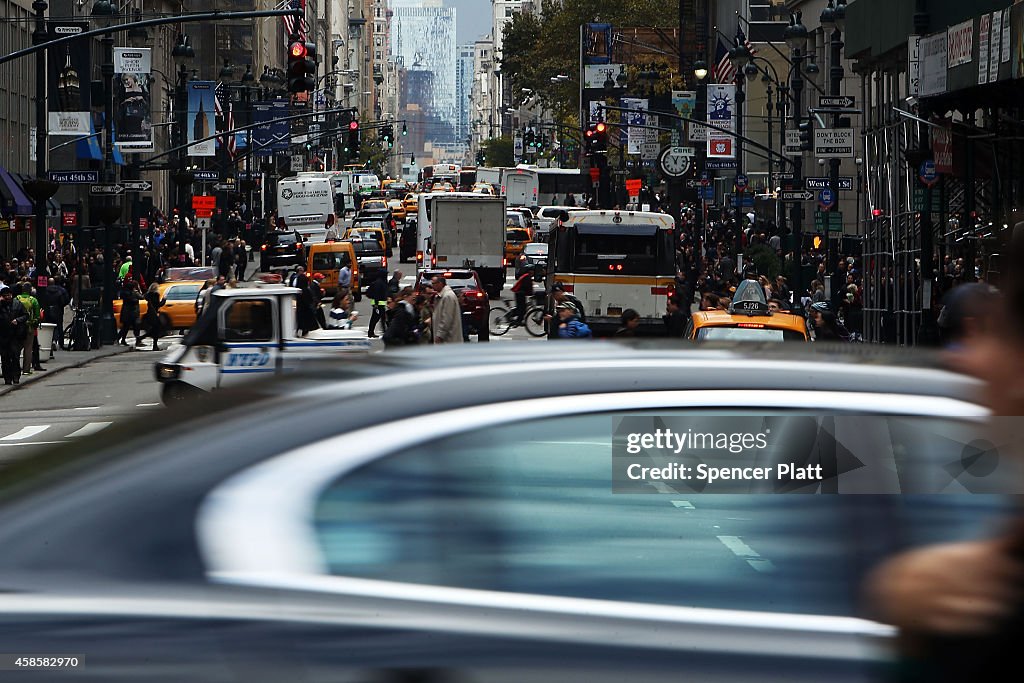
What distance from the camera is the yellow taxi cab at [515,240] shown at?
A: 2653 inches

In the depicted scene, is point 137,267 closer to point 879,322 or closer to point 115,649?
point 879,322

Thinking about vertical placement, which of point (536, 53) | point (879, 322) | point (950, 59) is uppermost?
point (536, 53)

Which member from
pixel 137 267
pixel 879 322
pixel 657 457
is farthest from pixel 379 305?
pixel 657 457

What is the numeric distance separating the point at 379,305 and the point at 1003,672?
3790cm

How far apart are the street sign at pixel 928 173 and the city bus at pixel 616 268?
774 cm

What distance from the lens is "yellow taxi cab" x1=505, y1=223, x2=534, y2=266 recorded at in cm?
6738

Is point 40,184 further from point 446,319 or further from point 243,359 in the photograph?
point 243,359

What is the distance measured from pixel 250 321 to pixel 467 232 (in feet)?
98.8

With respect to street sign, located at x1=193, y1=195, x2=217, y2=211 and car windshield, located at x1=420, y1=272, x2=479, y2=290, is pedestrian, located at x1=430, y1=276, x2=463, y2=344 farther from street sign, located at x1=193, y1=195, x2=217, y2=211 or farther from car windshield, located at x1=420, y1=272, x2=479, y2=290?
street sign, located at x1=193, y1=195, x2=217, y2=211

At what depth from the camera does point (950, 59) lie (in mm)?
28859

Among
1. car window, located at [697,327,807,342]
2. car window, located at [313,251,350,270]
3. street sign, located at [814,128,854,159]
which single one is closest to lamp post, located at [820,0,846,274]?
street sign, located at [814,128,854,159]

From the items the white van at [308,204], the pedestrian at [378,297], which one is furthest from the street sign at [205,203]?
the white van at [308,204]

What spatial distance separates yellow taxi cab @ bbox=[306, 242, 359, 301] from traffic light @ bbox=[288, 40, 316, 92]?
79.5 feet

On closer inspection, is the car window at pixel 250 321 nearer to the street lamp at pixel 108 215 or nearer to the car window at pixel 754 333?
the car window at pixel 754 333
